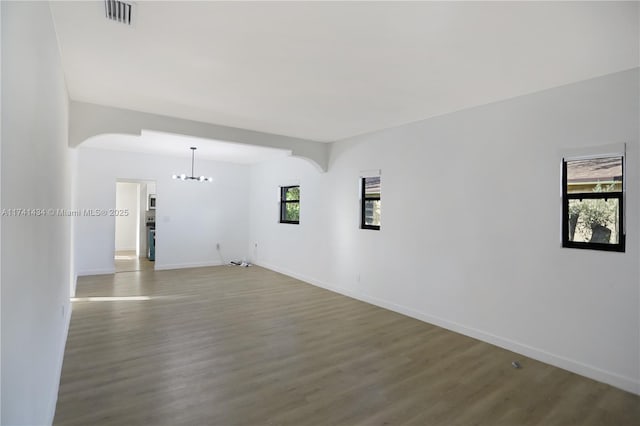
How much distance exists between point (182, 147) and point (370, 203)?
4094 millimetres

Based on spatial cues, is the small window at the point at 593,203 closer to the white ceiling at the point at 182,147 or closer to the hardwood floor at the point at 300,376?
the hardwood floor at the point at 300,376

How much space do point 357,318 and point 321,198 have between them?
8.60 ft

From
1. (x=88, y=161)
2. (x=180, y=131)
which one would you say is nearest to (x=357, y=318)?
(x=180, y=131)

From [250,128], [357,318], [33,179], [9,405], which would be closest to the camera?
[9,405]

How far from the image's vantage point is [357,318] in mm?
4504

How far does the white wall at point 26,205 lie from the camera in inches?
43.6

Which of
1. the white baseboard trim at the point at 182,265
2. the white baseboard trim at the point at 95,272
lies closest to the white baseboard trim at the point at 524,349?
the white baseboard trim at the point at 182,265

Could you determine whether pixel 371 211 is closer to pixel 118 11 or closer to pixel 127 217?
pixel 118 11

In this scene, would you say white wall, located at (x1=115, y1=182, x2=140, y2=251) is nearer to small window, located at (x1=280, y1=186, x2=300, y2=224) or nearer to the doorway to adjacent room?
the doorway to adjacent room

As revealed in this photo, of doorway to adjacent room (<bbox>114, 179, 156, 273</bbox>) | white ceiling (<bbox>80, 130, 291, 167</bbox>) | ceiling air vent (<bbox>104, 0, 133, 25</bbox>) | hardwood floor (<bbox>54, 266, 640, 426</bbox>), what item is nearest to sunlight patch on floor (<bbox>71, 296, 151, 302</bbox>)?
hardwood floor (<bbox>54, 266, 640, 426</bbox>)

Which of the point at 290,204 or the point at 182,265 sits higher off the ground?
the point at 290,204

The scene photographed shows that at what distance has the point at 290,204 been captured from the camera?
768 cm

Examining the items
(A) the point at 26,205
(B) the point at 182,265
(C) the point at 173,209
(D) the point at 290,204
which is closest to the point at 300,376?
(A) the point at 26,205

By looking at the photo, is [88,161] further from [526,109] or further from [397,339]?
[526,109]
